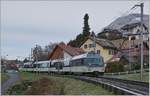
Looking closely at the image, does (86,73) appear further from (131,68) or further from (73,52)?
(73,52)

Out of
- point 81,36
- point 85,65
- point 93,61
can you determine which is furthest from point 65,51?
point 85,65

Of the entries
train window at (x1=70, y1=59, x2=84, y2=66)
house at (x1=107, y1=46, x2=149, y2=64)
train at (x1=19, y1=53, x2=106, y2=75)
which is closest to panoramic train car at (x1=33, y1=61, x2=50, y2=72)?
train at (x1=19, y1=53, x2=106, y2=75)

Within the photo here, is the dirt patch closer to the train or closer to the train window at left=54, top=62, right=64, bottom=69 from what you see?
the train

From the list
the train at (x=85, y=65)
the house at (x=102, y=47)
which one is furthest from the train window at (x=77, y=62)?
the house at (x=102, y=47)

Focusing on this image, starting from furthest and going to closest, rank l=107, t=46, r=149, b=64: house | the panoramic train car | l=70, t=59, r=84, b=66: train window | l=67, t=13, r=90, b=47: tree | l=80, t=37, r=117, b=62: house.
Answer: l=67, t=13, r=90, b=47: tree
l=80, t=37, r=117, b=62: house
l=107, t=46, r=149, b=64: house
the panoramic train car
l=70, t=59, r=84, b=66: train window

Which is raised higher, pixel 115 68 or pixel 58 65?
pixel 58 65

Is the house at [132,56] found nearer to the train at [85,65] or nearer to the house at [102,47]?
the house at [102,47]

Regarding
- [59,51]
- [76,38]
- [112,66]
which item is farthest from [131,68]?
[76,38]

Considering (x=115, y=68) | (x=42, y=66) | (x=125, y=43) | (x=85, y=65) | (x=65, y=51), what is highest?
(x=125, y=43)

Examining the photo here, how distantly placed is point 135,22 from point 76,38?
728 inches

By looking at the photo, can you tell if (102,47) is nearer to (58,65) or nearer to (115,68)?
(115,68)

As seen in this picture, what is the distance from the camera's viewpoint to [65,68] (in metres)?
58.5

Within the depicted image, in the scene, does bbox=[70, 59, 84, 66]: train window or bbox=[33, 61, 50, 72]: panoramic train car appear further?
bbox=[33, 61, 50, 72]: panoramic train car

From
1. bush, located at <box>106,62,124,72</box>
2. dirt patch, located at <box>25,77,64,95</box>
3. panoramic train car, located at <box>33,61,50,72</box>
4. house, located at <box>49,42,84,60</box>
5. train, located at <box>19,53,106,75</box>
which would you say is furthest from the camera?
house, located at <box>49,42,84,60</box>
